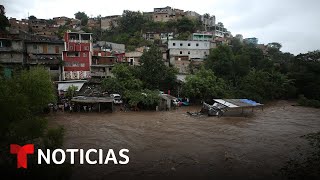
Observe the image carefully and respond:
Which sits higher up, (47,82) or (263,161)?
(47,82)

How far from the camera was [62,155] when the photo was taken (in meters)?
10.5

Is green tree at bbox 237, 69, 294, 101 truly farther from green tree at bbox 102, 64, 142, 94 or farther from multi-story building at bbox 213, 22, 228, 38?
multi-story building at bbox 213, 22, 228, 38

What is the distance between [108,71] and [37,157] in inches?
1144

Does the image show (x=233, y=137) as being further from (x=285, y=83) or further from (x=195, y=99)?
(x=285, y=83)

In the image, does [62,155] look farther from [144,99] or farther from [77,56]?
[77,56]

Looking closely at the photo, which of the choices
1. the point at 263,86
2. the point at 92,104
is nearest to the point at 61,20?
the point at 92,104

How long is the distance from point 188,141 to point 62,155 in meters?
9.61

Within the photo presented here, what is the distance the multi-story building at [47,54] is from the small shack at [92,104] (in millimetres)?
10174

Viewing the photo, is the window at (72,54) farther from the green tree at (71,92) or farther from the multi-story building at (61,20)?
the multi-story building at (61,20)

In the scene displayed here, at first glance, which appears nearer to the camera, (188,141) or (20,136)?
(20,136)

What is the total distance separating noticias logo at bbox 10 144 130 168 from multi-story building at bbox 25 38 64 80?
73.6 feet

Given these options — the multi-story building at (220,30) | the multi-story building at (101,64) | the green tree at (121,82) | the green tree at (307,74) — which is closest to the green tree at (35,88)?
the green tree at (121,82)

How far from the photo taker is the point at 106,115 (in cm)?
2592

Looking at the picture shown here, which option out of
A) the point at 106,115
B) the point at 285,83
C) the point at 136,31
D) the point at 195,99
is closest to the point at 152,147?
the point at 106,115
